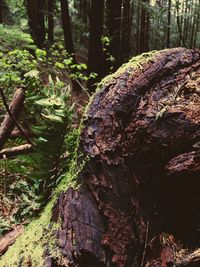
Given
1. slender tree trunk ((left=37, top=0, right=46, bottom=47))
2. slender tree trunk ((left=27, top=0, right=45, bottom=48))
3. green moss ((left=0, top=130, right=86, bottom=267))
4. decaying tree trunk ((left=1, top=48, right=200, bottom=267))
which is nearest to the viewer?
decaying tree trunk ((left=1, top=48, right=200, bottom=267))

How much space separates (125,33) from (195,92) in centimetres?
1158

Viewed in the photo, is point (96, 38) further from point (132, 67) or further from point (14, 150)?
point (132, 67)

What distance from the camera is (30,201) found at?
4.33 metres

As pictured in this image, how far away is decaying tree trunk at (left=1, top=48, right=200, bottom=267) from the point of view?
259 centimetres

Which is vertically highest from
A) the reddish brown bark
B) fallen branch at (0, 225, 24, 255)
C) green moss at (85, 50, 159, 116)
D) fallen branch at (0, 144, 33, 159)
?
green moss at (85, 50, 159, 116)

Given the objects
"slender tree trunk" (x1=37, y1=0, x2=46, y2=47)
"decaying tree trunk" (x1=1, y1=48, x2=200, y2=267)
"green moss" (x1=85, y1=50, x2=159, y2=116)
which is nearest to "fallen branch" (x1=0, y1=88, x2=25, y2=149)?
"green moss" (x1=85, y1=50, x2=159, y2=116)

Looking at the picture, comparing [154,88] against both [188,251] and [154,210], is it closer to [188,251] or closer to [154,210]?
[154,210]

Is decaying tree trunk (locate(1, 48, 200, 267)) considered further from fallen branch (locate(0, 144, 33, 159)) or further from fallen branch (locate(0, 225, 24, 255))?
fallen branch (locate(0, 144, 33, 159))

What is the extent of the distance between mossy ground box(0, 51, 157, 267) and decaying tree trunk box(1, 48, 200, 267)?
8cm

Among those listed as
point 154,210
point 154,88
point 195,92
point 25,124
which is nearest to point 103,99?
point 154,88

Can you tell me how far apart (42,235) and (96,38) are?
7.37 metres

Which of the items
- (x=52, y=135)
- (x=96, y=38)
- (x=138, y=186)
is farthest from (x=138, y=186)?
(x=96, y=38)

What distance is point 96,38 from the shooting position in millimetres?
9398

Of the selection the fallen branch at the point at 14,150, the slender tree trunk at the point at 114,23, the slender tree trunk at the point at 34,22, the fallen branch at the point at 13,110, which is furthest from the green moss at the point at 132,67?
the slender tree trunk at the point at 34,22
